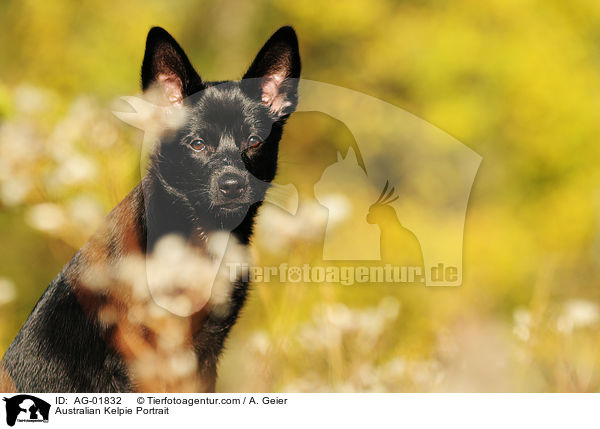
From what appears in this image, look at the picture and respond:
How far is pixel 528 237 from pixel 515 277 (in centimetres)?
41

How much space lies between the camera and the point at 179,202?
221 centimetres

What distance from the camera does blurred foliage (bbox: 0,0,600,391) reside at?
97.6 inches

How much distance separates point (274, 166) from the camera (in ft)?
7.66

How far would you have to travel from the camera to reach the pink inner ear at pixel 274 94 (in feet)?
7.47

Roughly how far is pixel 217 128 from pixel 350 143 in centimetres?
116

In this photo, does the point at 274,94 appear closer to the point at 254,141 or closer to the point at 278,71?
the point at 278,71

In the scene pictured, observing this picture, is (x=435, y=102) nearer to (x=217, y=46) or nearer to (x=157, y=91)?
(x=217, y=46)

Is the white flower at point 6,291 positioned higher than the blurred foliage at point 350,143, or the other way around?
the blurred foliage at point 350,143

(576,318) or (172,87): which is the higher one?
(172,87)

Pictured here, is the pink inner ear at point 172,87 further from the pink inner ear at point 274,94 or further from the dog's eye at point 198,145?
the pink inner ear at point 274,94

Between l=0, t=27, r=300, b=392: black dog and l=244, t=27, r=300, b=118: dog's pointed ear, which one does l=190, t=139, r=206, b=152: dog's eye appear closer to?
l=0, t=27, r=300, b=392: black dog
